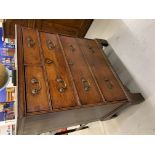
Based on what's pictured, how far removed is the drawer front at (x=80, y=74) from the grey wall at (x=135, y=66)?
1.63ft

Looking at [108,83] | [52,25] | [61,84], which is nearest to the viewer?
[61,84]

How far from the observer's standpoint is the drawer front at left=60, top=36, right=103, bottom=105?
1.17 metres

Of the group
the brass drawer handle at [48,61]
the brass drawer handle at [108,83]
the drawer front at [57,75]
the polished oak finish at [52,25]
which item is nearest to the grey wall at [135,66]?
the brass drawer handle at [108,83]

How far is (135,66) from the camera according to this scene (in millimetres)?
1606

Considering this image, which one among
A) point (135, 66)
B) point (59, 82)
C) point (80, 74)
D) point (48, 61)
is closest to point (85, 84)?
point (80, 74)

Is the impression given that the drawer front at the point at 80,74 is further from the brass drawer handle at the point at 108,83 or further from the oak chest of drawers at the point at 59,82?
the brass drawer handle at the point at 108,83

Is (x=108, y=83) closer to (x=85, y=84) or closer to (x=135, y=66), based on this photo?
(x=85, y=84)

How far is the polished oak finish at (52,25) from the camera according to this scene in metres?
2.04

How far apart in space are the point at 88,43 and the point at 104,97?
2.07ft

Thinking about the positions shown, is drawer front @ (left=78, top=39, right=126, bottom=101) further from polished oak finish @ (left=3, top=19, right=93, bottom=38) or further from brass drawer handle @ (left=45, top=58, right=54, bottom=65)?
polished oak finish @ (left=3, top=19, right=93, bottom=38)

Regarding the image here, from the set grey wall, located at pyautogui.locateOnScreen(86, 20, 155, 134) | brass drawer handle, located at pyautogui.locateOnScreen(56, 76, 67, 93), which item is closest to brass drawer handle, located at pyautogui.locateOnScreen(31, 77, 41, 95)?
brass drawer handle, located at pyautogui.locateOnScreen(56, 76, 67, 93)

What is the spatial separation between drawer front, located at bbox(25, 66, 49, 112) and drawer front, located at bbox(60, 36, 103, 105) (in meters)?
0.24

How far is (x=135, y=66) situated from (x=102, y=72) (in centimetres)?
39
